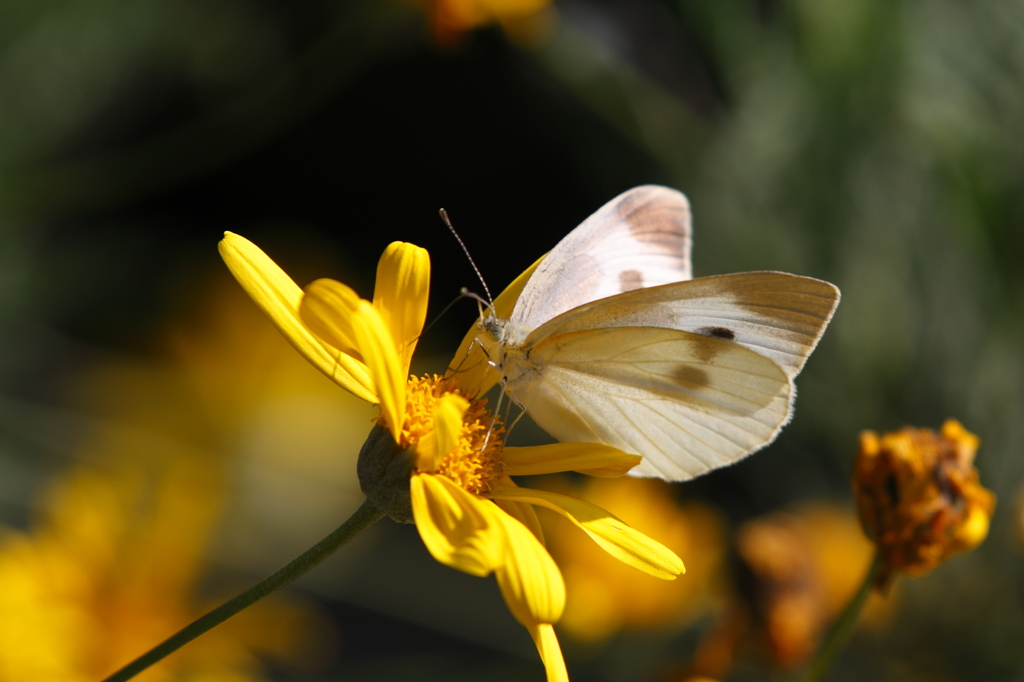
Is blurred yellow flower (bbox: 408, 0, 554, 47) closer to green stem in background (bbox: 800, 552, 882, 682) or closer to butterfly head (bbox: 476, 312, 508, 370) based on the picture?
butterfly head (bbox: 476, 312, 508, 370)

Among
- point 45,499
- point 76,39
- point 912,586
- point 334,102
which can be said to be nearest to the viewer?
point 45,499

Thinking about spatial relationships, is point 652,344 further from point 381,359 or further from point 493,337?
point 381,359

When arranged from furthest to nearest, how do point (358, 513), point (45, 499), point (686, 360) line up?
1. point (45, 499)
2. point (686, 360)
3. point (358, 513)

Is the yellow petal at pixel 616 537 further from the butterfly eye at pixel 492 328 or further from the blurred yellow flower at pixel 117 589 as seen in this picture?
the blurred yellow flower at pixel 117 589

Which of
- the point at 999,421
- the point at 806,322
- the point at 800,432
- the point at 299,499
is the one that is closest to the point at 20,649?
the point at 299,499

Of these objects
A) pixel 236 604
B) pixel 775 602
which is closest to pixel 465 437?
pixel 236 604

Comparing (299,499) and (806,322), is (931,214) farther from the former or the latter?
(299,499)
